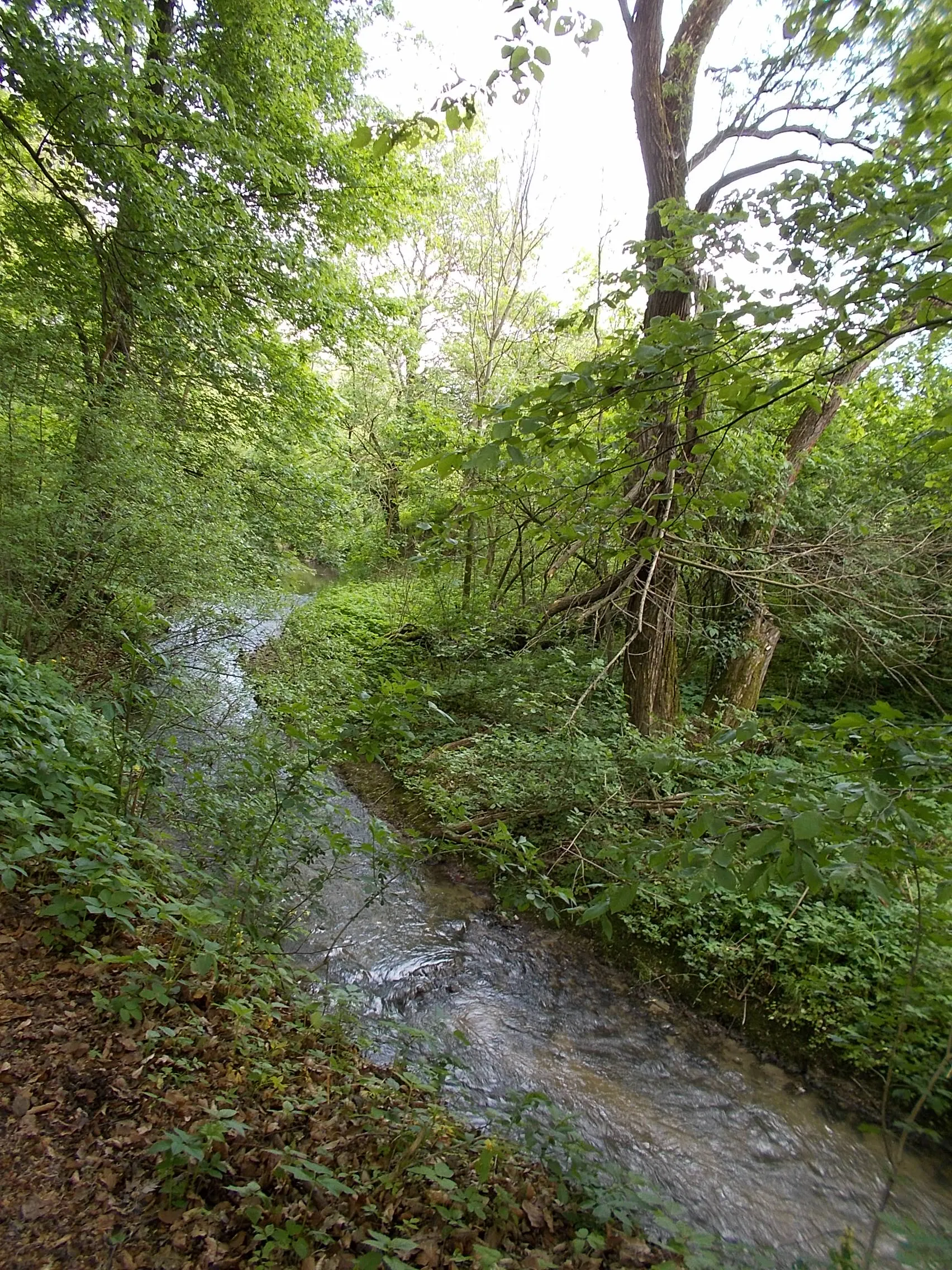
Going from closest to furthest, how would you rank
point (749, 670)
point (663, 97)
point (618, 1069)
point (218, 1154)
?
point (218, 1154), point (618, 1069), point (663, 97), point (749, 670)

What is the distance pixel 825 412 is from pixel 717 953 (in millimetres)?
6279

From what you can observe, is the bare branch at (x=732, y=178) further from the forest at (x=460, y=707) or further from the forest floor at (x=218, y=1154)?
the forest floor at (x=218, y=1154)

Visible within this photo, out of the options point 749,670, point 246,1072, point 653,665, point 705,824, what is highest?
point 749,670

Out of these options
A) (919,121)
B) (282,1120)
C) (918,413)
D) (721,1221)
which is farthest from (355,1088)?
(918,413)

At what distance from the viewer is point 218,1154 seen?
7.89ft

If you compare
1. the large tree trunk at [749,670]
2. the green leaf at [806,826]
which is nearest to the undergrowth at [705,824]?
the green leaf at [806,826]

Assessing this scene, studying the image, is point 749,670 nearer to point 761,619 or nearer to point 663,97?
point 761,619

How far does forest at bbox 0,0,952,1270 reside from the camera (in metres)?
2.13

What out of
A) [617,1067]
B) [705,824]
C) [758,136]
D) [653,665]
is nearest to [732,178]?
[758,136]

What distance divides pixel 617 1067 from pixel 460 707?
468 centimetres

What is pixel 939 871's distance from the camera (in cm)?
220

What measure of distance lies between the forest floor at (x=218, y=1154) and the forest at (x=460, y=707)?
0.06 ft

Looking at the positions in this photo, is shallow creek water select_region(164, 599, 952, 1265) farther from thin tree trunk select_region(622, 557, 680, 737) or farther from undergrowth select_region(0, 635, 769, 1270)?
thin tree trunk select_region(622, 557, 680, 737)

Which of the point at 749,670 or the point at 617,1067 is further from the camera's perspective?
the point at 749,670
